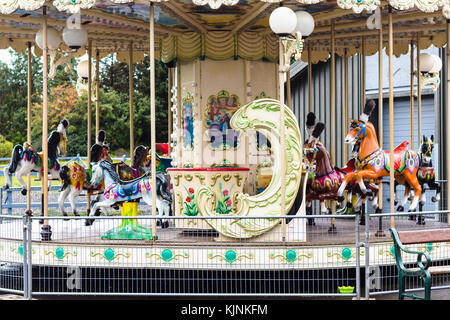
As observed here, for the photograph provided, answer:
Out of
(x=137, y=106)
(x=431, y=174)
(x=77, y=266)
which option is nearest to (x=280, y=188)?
(x=77, y=266)

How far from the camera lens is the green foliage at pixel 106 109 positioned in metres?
34.9

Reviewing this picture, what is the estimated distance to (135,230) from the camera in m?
10.4

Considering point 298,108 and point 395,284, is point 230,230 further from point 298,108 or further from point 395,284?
point 298,108

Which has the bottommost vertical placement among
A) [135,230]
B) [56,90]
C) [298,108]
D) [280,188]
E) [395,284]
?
[395,284]

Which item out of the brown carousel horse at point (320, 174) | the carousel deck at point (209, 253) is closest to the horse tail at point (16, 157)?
the carousel deck at point (209, 253)

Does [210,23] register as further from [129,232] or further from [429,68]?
[429,68]

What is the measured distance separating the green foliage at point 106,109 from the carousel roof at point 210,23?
1917 cm

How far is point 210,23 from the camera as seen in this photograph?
Result: 12719mm

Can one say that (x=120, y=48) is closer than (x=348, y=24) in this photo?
No

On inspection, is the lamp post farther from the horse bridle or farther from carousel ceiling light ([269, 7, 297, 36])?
the horse bridle

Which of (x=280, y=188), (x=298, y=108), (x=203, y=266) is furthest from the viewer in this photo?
(x=298, y=108)

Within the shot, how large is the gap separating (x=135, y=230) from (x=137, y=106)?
2519 cm

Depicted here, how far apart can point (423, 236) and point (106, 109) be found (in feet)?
88.6

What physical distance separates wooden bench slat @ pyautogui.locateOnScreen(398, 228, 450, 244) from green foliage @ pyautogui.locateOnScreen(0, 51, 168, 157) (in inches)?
984
